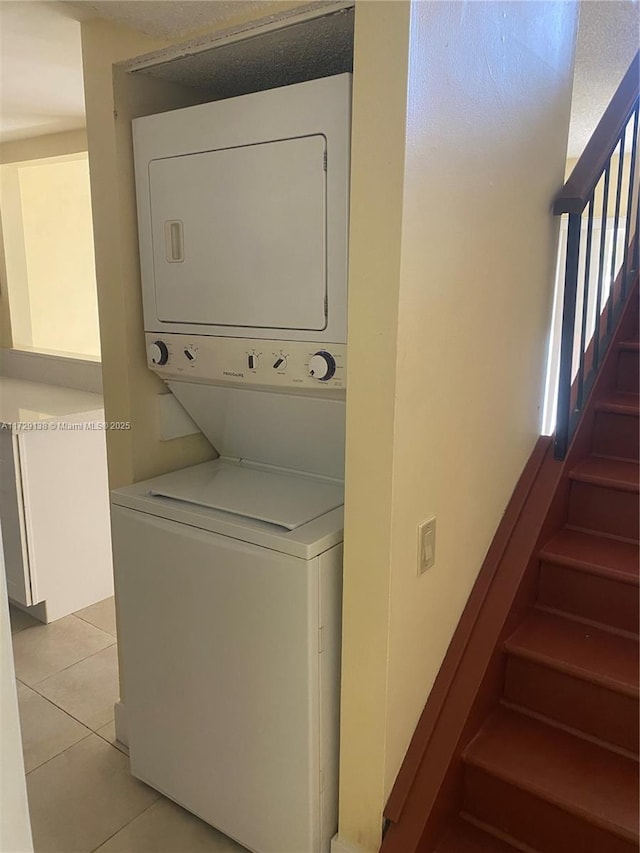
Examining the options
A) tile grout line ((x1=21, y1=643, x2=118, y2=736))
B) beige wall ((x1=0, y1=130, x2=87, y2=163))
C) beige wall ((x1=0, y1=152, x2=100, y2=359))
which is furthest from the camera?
beige wall ((x1=0, y1=152, x2=100, y2=359))

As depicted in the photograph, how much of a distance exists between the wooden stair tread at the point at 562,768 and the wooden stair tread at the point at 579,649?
0.17 m

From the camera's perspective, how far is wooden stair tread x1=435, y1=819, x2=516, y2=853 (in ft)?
5.03

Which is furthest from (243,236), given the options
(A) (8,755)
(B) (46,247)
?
(B) (46,247)

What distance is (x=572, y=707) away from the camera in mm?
1660

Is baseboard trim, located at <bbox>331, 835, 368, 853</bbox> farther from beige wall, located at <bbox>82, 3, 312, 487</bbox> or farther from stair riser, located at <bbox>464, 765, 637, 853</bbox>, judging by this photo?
beige wall, located at <bbox>82, 3, 312, 487</bbox>

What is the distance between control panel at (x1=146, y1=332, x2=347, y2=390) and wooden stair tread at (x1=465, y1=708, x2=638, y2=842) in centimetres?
100

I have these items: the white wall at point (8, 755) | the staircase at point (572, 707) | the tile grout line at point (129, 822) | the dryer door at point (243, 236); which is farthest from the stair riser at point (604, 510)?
the white wall at point (8, 755)

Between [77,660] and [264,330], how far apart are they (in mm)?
1785

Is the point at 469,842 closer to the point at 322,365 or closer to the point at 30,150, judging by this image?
the point at 322,365

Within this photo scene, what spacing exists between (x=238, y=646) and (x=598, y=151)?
5.50ft

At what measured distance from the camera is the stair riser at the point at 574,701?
Result: 5.19ft

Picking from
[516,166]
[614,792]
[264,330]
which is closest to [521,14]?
[516,166]

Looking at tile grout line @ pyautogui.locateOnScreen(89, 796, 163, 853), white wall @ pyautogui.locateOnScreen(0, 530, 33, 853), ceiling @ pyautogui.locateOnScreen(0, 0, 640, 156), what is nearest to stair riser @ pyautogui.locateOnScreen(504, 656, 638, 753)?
tile grout line @ pyautogui.locateOnScreen(89, 796, 163, 853)

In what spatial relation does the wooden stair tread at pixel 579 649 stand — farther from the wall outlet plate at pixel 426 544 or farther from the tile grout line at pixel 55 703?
the tile grout line at pixel 55 703
